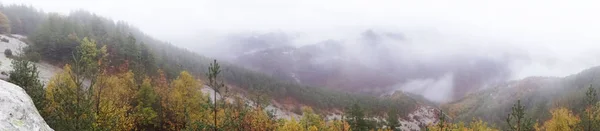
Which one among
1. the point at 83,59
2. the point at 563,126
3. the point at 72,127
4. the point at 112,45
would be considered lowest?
the point at 563,126

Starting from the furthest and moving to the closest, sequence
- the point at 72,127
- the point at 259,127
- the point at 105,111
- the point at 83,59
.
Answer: the point at 259,127
the point at 105,111
the point at 83,59
the point at 72,127

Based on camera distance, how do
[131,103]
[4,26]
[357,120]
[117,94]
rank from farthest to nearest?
[4,26] < [357,120] < [131,103] < [117,94]

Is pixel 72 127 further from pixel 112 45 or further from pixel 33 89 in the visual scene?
pixel 112 45

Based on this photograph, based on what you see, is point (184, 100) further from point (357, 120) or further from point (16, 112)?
point (16, 112)

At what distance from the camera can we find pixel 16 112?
44.4 feet

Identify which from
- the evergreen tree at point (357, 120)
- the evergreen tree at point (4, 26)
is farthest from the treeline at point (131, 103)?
the evergreen tree at point (4, 26)

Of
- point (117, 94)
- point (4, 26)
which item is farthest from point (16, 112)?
point (4, 26)

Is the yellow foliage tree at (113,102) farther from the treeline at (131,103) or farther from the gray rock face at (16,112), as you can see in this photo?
the gray rock face at (16,112)

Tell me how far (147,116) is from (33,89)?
1591cm

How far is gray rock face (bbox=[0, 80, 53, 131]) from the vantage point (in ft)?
41.6

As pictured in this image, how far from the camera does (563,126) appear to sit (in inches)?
2576

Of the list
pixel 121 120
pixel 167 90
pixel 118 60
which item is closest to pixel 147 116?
pixel 167 90

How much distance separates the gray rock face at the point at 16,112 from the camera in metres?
12.7

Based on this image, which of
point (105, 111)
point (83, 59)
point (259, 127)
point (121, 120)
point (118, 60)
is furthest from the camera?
point (118, 60)
